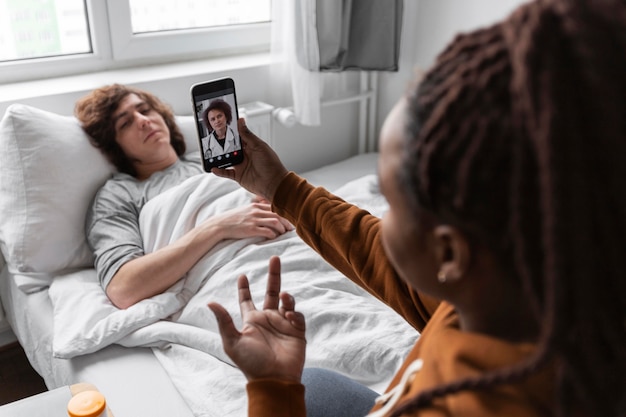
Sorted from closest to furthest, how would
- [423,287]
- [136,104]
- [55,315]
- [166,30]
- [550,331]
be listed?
1. [550,331]
2. [423,287]
3. [55,315]
4. [136,104]
5. [166,30]

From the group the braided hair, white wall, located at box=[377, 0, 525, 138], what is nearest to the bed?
white wall, located at box=[377, 0, 525, 138]

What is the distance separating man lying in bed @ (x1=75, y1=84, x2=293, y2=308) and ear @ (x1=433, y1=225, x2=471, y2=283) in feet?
3.52

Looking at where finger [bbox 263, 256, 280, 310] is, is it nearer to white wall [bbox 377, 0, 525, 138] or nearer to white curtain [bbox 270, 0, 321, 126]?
white curtain [bbox 270, 0, 321, 126]

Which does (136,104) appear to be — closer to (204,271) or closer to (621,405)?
(204,271)

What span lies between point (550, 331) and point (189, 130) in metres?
1.62

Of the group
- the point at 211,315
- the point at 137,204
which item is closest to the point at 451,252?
the point at 211,315

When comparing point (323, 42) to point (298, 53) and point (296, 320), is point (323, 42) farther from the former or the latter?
point (296, 320)

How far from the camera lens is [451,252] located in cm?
48

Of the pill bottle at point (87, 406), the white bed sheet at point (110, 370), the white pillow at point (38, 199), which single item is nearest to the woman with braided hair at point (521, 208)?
the pill bottle at point (87, 406)

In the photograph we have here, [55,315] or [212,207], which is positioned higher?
[212,207]

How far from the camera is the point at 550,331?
1.42 feet

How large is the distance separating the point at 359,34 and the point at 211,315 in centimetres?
121

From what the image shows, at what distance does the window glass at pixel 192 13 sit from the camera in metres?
2.12

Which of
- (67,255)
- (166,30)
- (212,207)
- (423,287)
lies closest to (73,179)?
(67,255)
